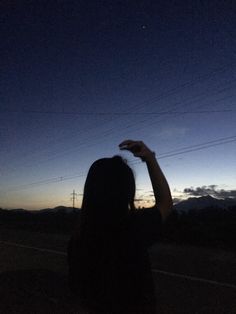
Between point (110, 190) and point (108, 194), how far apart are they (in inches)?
0.8

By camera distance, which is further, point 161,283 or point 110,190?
point 161,283

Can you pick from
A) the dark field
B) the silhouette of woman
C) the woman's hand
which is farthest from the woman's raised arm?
the dark field

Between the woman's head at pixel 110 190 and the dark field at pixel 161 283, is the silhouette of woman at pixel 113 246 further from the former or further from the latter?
the dark field at pixel 161 283

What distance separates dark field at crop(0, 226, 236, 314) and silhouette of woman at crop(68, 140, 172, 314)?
558 cm

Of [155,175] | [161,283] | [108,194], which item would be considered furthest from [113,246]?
[161,283]

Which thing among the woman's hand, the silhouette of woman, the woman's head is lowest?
the silhouette of woman

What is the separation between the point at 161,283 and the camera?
9.26m

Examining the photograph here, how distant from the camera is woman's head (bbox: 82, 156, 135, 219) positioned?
1875mm

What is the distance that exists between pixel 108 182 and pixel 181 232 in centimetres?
1971

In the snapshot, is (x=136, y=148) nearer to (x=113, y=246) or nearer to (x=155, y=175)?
(x=155, y=175)

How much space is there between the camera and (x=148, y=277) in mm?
1858

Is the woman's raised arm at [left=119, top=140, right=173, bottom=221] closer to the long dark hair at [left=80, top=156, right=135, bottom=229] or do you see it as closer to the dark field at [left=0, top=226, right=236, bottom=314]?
the long dark hair at [left=80, top=156, right=135, bottom=229]

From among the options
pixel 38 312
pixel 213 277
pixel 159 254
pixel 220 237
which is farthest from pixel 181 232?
pixel 38 312

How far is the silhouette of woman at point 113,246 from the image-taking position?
6.01 ft
